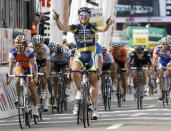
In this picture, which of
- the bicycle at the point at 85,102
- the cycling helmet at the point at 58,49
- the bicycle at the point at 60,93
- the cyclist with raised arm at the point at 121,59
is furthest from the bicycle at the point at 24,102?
the cyclist with raised arm at the point at 121,59

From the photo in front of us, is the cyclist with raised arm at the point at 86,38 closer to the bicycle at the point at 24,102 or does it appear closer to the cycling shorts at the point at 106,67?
the bicycle at the point at 24,102

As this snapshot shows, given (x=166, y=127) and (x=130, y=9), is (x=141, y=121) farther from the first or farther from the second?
(x=130, y=9)

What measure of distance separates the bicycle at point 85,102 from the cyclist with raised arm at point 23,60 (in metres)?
0.92

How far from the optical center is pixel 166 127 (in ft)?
43.1

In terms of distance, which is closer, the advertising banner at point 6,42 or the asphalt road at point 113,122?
the asphalt road at point 113,122

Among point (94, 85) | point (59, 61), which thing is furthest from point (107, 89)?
point (94, 85)

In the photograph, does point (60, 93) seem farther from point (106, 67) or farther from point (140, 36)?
point (140, 36)

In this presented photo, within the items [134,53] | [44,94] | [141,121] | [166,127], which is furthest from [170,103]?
[166,127]

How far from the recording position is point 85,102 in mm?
13477

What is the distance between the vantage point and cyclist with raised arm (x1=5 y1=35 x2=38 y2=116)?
14.0 meters

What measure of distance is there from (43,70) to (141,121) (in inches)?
161

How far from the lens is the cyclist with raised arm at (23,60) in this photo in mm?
14016

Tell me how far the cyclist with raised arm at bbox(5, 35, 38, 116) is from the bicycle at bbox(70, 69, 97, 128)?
3.02 feet

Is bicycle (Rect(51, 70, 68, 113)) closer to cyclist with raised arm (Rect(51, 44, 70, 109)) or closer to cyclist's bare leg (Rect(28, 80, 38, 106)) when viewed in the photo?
cyclist with raised arm (Rect(51, 44, 70, 109))
